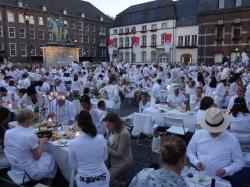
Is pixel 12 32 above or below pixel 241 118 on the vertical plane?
above

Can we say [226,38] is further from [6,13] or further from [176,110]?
[6,13]

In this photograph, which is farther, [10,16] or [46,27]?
[46,27]

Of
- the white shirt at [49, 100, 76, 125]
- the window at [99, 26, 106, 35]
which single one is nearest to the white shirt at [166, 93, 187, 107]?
the white shirt at [49, 100, 76, 125]

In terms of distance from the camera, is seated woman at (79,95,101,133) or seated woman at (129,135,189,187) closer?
seated woman at (129,135,189,187)

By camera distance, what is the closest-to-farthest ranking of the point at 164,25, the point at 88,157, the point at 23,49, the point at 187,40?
1. the point at 88,157
2. the point at 187,40
3. the point at 164,25
4. the point at 23,49

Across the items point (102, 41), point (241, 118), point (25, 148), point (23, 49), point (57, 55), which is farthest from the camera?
point (102, 41)

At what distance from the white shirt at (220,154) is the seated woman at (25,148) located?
2.54m

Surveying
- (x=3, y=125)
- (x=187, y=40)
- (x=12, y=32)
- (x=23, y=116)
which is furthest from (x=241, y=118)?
(x=12, y=32)

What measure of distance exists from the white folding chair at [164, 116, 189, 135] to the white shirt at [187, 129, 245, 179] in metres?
2.66

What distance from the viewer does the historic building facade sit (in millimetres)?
37941

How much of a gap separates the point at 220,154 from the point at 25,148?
3.02 metres

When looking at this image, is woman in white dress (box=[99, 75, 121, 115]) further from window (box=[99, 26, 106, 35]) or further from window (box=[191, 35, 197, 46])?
window (box=[99, 26, 106, 35])

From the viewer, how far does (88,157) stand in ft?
10.1

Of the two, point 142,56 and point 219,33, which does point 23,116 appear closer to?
point 219,33
